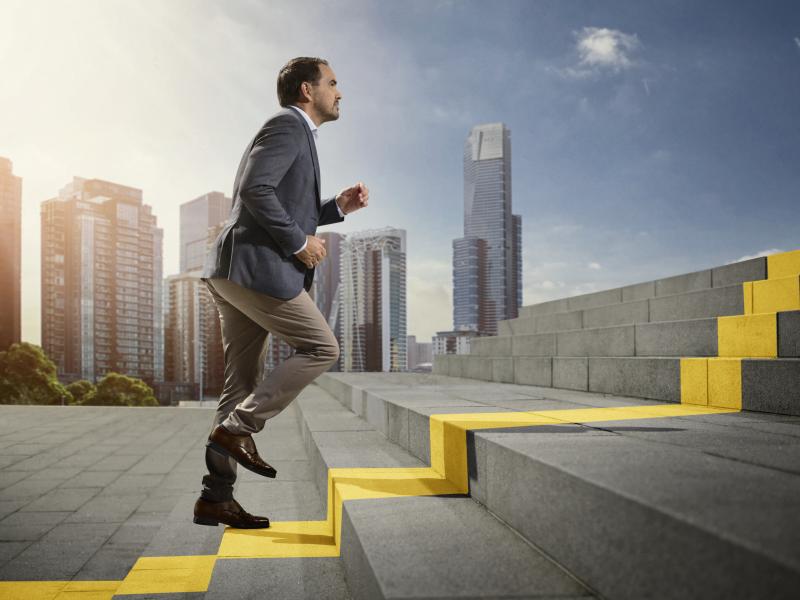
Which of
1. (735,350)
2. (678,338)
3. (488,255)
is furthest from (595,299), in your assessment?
(488,255)

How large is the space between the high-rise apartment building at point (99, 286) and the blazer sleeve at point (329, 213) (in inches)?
3047

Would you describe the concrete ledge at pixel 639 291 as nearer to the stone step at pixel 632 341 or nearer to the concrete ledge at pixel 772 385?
the stone step at pixel 632 341

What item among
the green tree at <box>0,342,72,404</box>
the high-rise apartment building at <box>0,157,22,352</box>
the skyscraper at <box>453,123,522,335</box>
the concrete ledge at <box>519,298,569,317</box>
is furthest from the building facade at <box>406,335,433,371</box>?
the concrete ledge at <box>519,298,569,317</box>

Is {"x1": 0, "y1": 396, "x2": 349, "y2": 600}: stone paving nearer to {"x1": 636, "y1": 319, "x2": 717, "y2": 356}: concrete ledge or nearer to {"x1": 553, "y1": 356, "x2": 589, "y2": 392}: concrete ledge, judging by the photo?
{"x1": 553, "y1": 356, "x2": 589, "y2": 392}: concrete ledge

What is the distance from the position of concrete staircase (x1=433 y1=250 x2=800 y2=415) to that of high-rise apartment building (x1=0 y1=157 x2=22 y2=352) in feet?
196

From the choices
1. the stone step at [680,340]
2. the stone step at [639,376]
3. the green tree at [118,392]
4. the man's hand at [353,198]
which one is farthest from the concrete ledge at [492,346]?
the green tree at [118,392]

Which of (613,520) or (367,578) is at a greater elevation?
(613,520)

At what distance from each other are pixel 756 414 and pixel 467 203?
118173mm

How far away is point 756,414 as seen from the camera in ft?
7.23

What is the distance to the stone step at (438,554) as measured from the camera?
3.25 feet

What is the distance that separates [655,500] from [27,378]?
3400 centimetres

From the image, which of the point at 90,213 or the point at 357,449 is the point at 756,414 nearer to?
the point at 357,449

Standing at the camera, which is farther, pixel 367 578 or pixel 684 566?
pixel 367 578

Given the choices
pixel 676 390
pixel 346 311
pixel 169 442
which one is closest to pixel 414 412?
pixel 676 390
